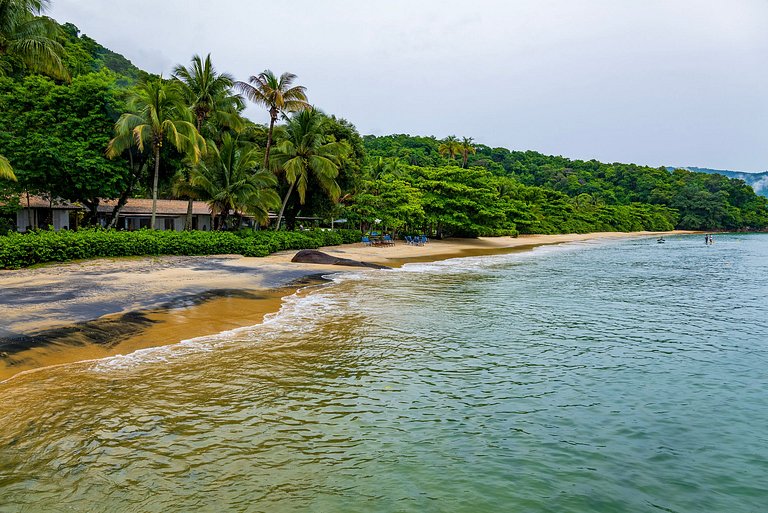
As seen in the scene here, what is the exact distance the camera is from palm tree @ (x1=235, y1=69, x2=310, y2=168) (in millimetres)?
32406

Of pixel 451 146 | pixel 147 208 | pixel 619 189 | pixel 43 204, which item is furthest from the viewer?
pixel 619 189

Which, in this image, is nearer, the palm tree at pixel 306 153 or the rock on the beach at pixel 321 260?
the rock on the beach at pixel 321 260

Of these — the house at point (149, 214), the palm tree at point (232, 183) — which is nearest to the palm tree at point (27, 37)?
the palm tree at point (232, 183)

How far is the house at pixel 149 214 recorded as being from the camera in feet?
126

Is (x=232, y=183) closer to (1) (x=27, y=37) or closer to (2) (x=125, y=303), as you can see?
(1) (x=27, y=37)

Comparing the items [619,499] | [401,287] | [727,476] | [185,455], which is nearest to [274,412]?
[185,455]

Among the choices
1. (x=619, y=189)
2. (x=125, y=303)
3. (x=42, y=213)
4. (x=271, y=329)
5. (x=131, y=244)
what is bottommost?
(x=271, y=329)

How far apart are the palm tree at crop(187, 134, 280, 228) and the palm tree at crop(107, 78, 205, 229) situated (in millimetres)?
1671

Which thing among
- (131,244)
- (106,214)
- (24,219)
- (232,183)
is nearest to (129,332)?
(131,244)

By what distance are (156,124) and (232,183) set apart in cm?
554

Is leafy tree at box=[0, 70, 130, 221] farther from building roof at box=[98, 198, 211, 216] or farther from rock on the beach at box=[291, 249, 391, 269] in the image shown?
rock on the beach at box=[291, 249, 391, 269]

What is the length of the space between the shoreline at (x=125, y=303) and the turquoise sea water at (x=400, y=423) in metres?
1.01

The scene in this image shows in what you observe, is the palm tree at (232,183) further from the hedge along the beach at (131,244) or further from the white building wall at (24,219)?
the white building wall at (24,219)

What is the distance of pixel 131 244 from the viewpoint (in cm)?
2327
